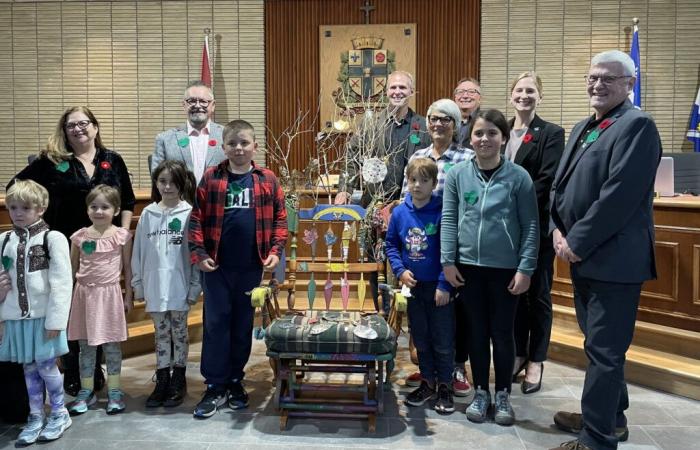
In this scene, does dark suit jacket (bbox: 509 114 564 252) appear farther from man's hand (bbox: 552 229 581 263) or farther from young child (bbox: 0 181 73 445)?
young child (bbox: 0 181 73 445)

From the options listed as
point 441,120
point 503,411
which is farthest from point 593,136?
point 503,411

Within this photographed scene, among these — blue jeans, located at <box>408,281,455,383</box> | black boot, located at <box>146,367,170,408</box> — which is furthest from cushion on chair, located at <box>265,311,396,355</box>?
black boot, located at <box>146,367,170,408</box>

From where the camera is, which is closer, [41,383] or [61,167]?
[41,383]

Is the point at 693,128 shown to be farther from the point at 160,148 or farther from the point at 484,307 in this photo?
the point at 160,148

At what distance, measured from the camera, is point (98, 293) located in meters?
3.12

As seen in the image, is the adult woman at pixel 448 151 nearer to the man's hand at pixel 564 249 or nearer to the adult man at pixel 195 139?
the man's hand at pixel 564 249

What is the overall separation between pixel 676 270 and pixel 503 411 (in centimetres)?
171

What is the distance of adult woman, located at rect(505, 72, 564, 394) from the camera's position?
10.8 feet

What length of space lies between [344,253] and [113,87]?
4799 millimetres

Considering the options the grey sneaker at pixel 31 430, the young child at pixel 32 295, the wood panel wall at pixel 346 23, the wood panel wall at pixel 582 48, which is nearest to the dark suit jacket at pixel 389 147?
the young child at pixel 32 295

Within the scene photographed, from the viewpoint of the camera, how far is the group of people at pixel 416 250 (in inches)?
96.9

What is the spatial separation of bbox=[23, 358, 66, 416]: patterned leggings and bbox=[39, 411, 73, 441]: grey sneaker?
0.03 meters

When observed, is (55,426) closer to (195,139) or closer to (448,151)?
(195,139)

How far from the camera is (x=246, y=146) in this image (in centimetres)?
307
